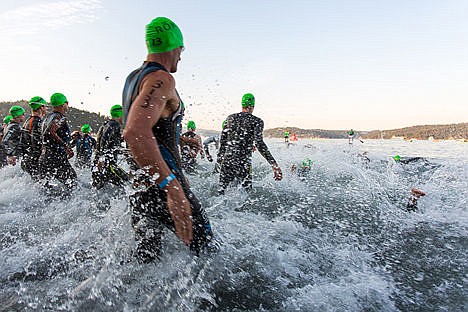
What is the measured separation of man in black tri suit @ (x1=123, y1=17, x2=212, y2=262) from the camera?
1.66 meters

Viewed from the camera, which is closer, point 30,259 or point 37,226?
point 30,259

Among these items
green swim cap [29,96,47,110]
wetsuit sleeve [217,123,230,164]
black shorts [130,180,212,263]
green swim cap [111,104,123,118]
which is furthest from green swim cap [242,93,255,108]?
green swim cap [29,96,47,110]

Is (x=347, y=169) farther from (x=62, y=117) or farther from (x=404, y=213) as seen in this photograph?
(x=62, y=117)

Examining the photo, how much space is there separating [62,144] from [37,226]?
1.40 meters

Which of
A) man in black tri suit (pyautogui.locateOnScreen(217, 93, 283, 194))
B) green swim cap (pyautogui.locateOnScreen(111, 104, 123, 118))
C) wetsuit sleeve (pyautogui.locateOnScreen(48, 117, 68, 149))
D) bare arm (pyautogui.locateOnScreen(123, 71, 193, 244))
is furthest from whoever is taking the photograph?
green swim cap (pyautogui.locateOnScreen(111, 104, 123, 118))

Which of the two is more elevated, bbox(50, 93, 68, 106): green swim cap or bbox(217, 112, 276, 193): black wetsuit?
bbox(50, 93, 68, 106): green swim cap

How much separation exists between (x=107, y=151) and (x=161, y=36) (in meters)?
3.63

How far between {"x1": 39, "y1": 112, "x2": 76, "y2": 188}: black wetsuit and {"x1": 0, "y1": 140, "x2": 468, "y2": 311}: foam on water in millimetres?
422

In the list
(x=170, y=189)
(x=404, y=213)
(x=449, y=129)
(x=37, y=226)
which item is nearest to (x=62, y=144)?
(x=37, y=226)

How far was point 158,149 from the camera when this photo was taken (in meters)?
1.69

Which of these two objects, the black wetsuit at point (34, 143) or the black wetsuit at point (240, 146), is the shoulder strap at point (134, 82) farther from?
the black wetsuit at point (34, 143)

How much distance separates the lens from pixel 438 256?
3.53 meters

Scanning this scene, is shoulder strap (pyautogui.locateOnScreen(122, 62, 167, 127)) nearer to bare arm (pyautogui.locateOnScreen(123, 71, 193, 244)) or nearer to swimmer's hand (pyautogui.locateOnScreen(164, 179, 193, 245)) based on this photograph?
bare arm (pyautogui.locateOnScreen(123, 71, 193, 244))

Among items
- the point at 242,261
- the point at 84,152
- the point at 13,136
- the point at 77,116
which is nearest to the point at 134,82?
the point at 242,261
